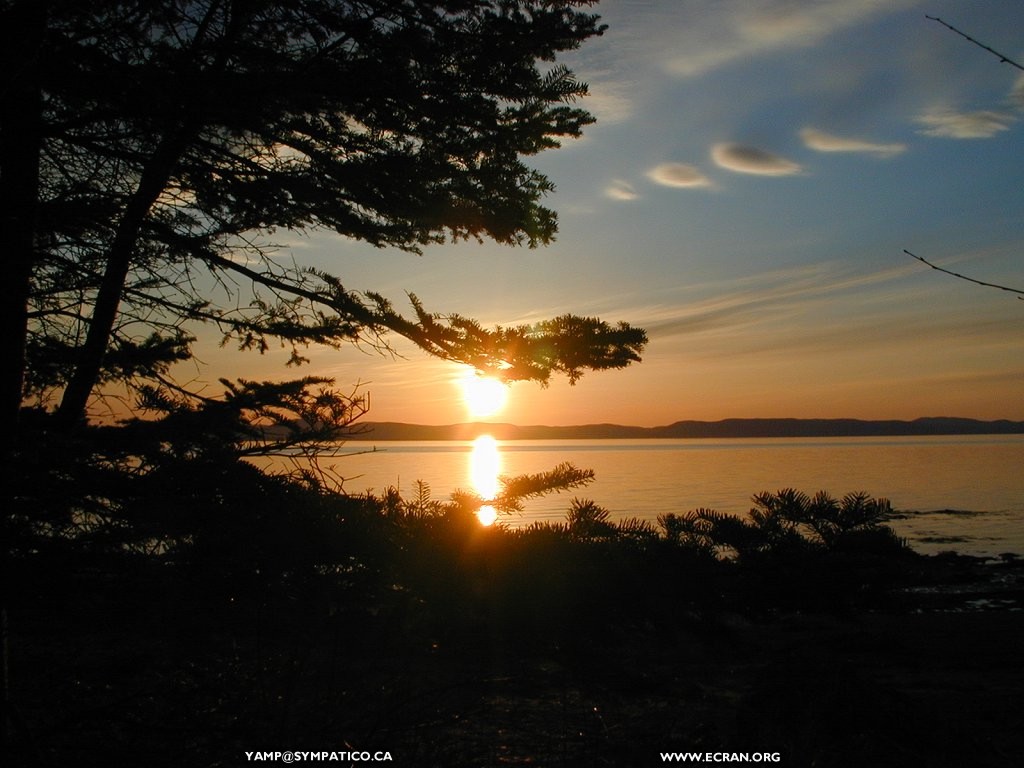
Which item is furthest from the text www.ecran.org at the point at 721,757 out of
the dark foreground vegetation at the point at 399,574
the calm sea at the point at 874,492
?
the calm sea at the point at 874,492

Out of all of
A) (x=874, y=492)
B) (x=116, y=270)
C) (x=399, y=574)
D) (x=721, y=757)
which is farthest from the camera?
(x=874, y=492)

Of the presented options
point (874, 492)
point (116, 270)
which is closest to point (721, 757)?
point (116, 270)

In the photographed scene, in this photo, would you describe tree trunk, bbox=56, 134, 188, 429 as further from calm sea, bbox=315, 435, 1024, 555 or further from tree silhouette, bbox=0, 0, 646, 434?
calm sea, bbox=315, 435, 1024, 555

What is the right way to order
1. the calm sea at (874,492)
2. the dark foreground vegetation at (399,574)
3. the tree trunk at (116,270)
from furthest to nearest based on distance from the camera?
1. the calm sea at (874,492)
2. the tree trunk at (116,270)
3. the dark foreground vegetation at (399,574)

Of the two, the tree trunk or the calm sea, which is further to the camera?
the calm sea

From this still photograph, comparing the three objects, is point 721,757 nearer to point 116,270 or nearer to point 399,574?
point 399,574

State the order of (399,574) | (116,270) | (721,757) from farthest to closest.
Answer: (721,757), (116,270), (399,574)

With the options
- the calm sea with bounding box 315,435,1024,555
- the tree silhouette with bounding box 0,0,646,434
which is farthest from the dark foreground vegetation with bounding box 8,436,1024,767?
the calm sea with bounding box 315,435,1024,555

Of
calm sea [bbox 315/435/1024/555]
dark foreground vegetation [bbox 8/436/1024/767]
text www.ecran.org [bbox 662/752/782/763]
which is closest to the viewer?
dark foreground vegetation [bbox 8/436/1024/767]

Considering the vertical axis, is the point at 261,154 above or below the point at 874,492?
above

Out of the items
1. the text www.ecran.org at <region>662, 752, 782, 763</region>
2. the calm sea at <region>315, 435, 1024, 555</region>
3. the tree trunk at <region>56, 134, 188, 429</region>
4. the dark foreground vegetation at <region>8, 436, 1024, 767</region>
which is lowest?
the calm sea at <region>315, 435, 1024, 555</region>

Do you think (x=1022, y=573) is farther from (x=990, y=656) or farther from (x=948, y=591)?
(x=990, y=656)

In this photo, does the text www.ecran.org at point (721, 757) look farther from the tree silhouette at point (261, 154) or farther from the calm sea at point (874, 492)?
the calm sea at point (874, 492)

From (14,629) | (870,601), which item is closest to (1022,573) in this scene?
(870,601)
